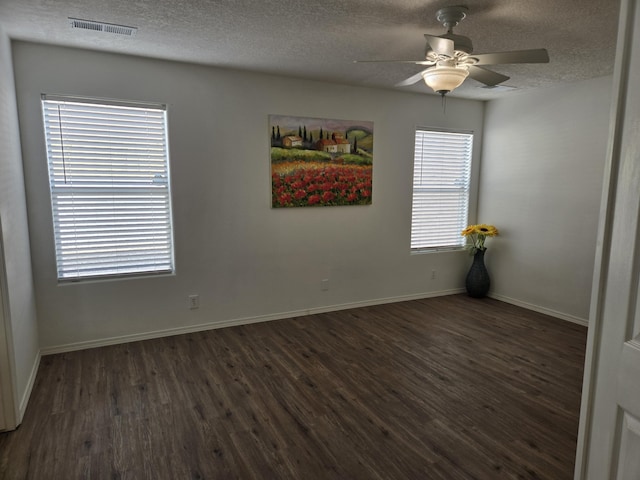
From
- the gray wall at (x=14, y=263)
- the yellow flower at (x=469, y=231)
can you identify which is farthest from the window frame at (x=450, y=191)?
the gray wall at (x=14, y=263)

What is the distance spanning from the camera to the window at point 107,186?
326cm

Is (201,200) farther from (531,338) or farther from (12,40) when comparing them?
(531,338)

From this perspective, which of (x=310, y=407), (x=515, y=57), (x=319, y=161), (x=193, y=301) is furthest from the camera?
(x=319, y=161)

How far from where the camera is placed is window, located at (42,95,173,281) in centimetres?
326

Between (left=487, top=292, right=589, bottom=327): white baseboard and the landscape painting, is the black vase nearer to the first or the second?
(left=487, top=292, right=589, bottom=327): white baseboard

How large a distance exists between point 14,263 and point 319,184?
272 cm

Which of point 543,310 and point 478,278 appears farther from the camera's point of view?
point 478,278

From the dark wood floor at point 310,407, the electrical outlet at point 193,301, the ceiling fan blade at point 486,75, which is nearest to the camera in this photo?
the dark wood floor at point 310,407

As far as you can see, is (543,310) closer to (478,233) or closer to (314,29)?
(478,233)

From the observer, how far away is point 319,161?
4.27 m

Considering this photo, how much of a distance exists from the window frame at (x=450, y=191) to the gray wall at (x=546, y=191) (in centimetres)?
18

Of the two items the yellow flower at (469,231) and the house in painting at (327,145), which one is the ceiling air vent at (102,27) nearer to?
the house in painting at (327,145)

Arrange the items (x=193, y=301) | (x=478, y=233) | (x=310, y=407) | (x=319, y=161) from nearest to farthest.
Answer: (x=310, y=407) → (x=193, y=301) → (x=319, y=161) → (x=478, y=233)

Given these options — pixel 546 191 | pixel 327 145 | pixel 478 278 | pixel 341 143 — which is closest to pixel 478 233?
pixel 478 278
